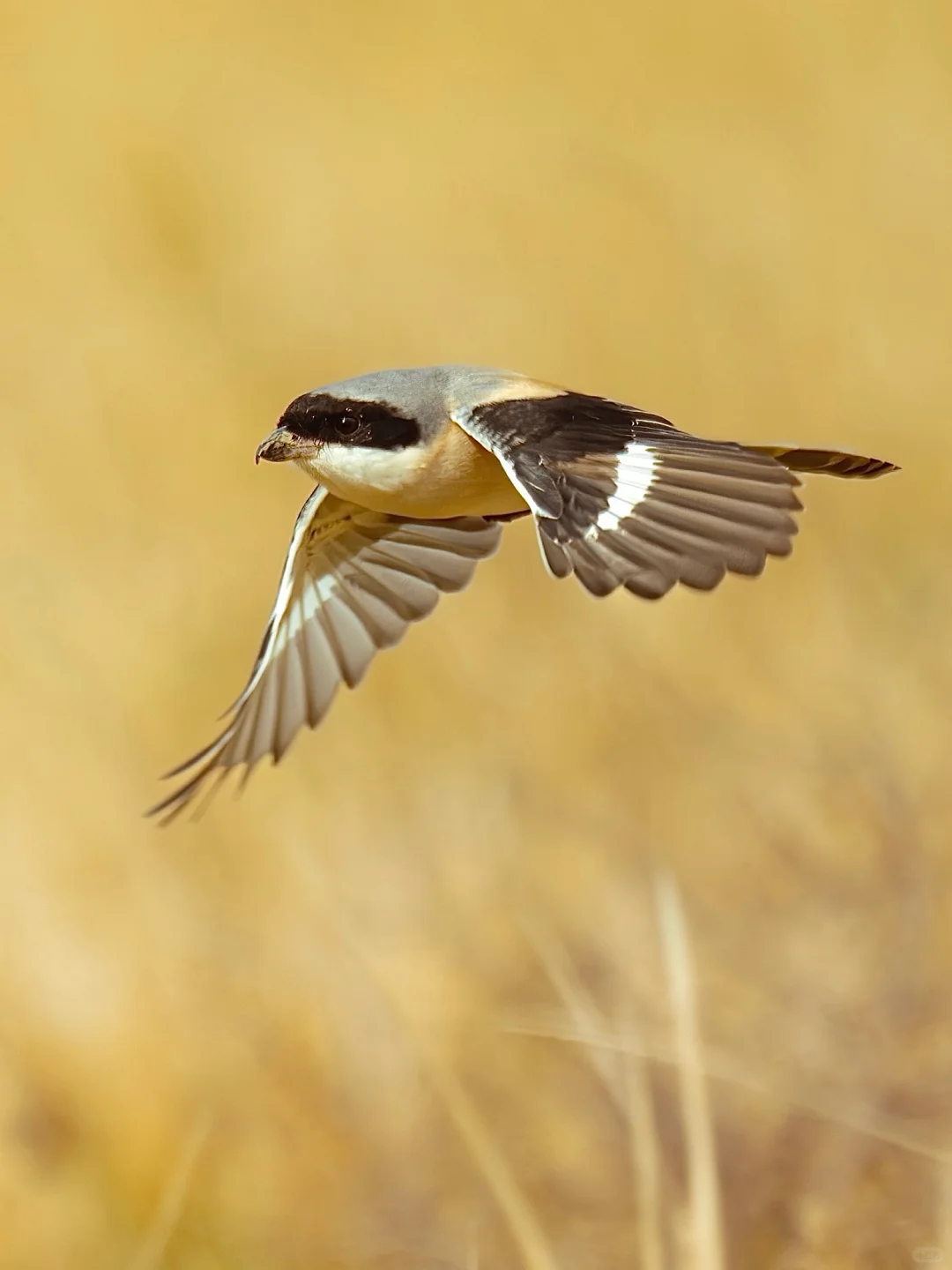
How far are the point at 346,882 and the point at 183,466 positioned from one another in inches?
42.8

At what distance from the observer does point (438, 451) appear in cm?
203

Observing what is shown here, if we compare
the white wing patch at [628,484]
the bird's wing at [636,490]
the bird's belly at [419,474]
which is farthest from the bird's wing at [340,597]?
the white wing patch at [628,484]

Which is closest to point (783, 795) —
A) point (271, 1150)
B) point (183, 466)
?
point (271, 1150)

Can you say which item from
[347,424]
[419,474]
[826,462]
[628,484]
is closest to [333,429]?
[347,424]

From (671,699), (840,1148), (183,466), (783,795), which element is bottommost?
(840,1148)

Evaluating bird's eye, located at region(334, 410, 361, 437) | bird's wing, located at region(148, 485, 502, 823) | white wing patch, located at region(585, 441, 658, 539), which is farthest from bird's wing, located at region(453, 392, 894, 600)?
bird's wing, located at region(148, 485, 502, 823)

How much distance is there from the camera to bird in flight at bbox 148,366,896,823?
1.67 metres

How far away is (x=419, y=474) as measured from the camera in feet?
6.66

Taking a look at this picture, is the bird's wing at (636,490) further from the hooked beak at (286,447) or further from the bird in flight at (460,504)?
the hooked beak at (286,447)

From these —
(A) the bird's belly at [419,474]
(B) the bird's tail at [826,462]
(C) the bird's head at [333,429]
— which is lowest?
(B) the bird's tail at [826,462]

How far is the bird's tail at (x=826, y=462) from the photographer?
6.39 feet

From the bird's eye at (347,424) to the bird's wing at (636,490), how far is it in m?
0.13

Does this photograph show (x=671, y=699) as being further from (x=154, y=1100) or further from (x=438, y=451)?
(x=438, y=451)

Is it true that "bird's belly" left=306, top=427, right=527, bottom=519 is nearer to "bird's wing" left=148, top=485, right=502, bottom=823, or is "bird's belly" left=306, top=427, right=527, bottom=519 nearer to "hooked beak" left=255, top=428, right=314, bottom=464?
"hooked beak" left=255, top=428, right=314, bottom=464
